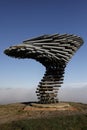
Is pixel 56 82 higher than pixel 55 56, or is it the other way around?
pixel 55 56

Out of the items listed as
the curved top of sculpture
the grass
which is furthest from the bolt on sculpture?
the grass

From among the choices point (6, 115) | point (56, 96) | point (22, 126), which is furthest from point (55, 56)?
point (22, 126)

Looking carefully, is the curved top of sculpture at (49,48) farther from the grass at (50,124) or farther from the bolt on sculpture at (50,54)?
the grass at (50,124)

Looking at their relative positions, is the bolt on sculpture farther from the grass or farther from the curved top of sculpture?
the grass

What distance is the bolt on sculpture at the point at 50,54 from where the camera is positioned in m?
35.8

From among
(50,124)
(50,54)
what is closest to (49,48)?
(50,54)

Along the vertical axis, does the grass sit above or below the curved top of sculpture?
below

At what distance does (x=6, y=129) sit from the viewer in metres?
24.5

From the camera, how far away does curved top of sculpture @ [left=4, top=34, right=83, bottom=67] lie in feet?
117

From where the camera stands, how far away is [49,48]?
35875 mm

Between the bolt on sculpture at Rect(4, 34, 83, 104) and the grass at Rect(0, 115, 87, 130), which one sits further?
the bolt on sculpture at Rect(4, 34, 83, 104)

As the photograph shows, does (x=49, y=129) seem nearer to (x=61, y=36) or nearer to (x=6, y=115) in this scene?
(x=6, y=115)

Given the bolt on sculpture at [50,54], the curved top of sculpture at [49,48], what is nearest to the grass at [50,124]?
the bolt on sculpture at [50,54]

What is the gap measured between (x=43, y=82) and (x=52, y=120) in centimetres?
1077
